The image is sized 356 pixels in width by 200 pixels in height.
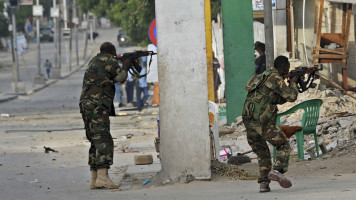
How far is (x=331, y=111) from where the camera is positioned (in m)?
17.3

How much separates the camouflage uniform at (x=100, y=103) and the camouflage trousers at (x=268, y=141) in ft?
6.22

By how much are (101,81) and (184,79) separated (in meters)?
0.99

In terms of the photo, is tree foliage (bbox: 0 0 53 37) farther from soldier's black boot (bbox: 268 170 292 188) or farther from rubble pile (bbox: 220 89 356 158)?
soldier's black boot (bbox: 268 170 292 188)

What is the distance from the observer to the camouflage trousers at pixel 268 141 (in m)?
9.44

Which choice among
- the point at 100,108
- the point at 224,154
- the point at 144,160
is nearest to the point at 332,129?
the point at 224,154

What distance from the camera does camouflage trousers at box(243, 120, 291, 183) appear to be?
372 inches

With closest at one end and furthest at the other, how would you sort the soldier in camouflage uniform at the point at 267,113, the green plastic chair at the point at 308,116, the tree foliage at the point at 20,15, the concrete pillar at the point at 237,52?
the soldier in camouflage uniform at the point at 267,113
the green plastic chair at the point at 308,116
the concrete pillar at the point at 237,52
the tree foliage at the point at 20,15

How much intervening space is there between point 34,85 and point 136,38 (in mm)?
6014

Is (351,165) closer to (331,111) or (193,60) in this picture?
(193,60)

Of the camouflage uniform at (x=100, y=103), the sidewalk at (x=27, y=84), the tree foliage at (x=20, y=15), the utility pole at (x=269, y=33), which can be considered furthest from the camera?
the tree foliage at (x=20, y=15)

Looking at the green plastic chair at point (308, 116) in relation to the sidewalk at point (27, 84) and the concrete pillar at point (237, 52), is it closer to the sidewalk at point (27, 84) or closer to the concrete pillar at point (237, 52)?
the concrete pillar at point (237, 52)

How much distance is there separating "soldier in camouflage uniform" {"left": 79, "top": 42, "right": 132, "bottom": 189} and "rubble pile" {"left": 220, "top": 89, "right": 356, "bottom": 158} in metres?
3.68

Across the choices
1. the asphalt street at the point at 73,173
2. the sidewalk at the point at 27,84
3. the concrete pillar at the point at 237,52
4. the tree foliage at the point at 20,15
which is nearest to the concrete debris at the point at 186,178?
the asphalt street at the point at 73,173

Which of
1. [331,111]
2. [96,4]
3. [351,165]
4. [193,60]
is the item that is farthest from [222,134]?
[96,4]
